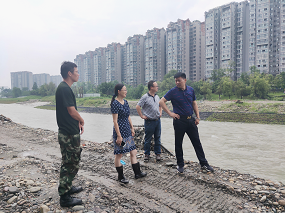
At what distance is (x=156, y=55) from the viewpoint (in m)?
73.6

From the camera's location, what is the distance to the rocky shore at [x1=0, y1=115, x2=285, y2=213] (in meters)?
3.02

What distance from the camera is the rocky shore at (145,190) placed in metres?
3.02

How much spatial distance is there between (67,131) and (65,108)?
340 mm

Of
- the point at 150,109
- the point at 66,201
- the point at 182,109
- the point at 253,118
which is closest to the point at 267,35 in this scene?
the point at 253,118

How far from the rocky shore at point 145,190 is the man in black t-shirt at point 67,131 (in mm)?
292

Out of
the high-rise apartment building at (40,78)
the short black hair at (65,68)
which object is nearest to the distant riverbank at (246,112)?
the short black hair at (65,68)

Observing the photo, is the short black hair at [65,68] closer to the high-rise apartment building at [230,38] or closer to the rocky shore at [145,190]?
the rocky shore at [145,190]

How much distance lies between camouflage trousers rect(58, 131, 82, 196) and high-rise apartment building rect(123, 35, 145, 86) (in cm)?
7683

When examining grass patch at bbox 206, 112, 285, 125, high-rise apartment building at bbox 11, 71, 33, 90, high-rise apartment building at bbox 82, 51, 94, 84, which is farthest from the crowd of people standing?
high-rise apartment building at bbox 11, 71, 33, 90

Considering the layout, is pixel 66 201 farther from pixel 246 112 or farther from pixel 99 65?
pixel 99 65

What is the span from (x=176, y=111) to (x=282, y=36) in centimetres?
5730

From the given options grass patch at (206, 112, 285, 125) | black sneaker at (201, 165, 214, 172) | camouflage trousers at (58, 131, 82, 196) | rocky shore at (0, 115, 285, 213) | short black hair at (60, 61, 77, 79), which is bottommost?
grass patch at (206, 112, 285, 125)

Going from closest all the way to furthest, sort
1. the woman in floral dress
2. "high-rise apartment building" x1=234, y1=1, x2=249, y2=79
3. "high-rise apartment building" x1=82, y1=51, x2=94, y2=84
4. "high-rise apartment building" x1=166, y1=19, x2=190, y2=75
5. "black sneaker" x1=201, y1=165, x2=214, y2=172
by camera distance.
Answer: the woman in floral dress → "black sneaker" x1=201, y1=165, x2=214, y2=172 → "high-rise apartment building" x1=234, y1=1, x2=249, y2=79 → "high-rise apartment building" x1=166, y1=19, x2=190, y2=75 → "high-rise apartment building" x1=82, y1=51, x2=94, y2=84

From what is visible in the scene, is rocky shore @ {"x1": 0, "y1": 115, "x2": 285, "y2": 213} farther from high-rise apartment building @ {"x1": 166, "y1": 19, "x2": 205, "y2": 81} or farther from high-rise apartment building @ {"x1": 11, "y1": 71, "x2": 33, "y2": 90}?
high-rise apartment building @ {"x1": 11, "y1": 71, "x2": 33, "y2": 90}
